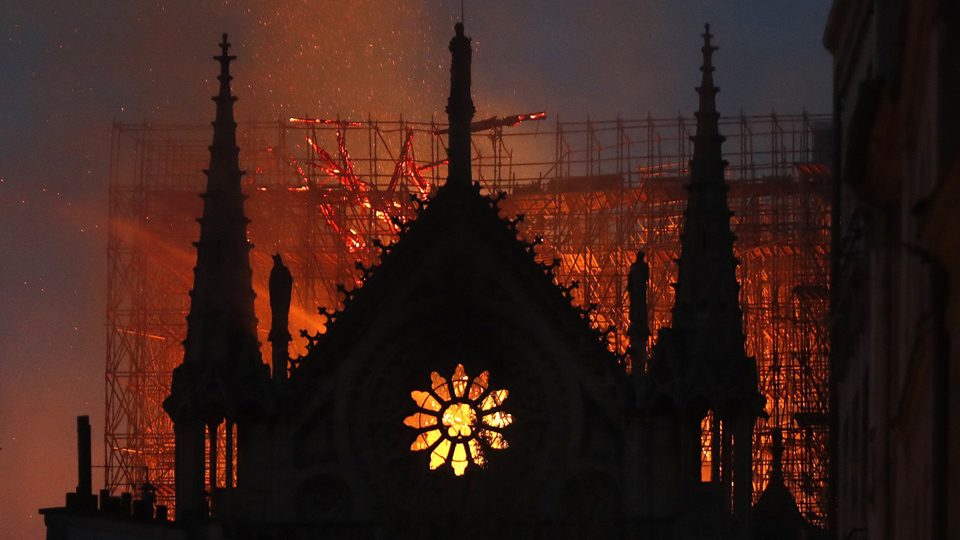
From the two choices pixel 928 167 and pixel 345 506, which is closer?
pixel 928 167

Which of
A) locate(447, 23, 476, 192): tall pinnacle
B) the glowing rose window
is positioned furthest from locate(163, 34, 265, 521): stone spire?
locate(447, 23, 476, 192): tall pinnacle

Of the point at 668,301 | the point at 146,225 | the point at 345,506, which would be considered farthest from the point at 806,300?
the point at 345,506

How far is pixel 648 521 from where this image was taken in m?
35.5

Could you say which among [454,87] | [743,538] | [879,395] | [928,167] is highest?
[454,87]

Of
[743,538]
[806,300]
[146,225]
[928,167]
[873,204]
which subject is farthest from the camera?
[146,225]

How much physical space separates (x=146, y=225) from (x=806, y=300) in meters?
19.2

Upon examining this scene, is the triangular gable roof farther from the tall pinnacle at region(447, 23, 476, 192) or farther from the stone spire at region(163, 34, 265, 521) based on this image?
the stone spire at region(163, 34, 265, 521)

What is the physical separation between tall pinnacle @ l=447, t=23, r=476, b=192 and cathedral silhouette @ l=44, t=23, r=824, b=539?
0.29 feet

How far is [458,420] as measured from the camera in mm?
37594

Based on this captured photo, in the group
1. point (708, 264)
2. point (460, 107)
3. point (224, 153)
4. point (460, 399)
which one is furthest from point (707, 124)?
point (224, 153)

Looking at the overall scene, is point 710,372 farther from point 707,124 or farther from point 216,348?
point 216,348

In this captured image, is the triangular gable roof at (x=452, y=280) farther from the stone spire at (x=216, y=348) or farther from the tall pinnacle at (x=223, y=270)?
the tall pinnacle at (x=223, y=270)

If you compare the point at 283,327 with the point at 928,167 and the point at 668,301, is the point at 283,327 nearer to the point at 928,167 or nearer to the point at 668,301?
the point at 928,167

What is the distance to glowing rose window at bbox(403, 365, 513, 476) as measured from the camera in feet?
122
